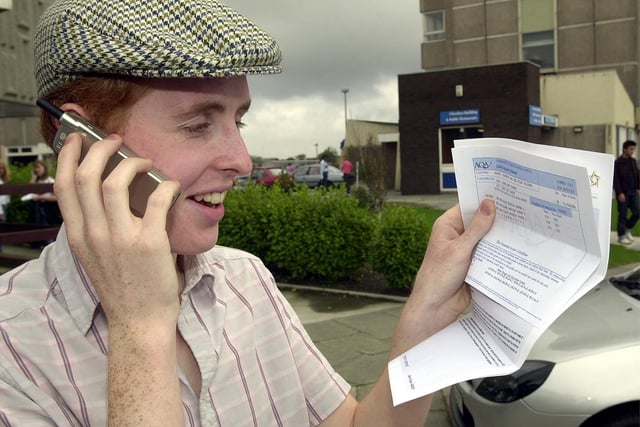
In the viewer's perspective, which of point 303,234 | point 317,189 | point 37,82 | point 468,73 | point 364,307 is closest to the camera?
point 37,82

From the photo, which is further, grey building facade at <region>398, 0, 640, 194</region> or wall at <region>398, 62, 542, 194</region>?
grey building facade at <region>398, 0, 640, 194</region>

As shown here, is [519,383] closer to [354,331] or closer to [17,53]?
[354,331]

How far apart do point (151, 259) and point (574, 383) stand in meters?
2.86

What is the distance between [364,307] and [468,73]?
18884 mm

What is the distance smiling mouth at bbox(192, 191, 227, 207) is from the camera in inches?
45.8

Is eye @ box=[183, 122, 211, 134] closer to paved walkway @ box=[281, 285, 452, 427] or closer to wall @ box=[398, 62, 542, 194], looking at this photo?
paved walkway @ box=[281, 285, 452, 427]

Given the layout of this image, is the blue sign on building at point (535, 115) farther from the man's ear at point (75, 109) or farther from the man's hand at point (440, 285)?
the man's ear at point (75, 109)

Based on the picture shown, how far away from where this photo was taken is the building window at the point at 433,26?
37.2 m

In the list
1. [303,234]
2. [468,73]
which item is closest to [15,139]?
[468,73]

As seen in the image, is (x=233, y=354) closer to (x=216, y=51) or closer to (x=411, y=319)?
(x=411, y=319)

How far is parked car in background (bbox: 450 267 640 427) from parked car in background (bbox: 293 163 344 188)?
23.6m

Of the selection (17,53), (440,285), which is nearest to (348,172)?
(17,53)

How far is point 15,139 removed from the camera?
24.5m

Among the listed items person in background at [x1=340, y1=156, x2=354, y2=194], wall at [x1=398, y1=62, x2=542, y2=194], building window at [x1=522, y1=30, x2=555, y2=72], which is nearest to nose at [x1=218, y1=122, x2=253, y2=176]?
wall at [x1=398, y1=62, x2=542, y2=194]
